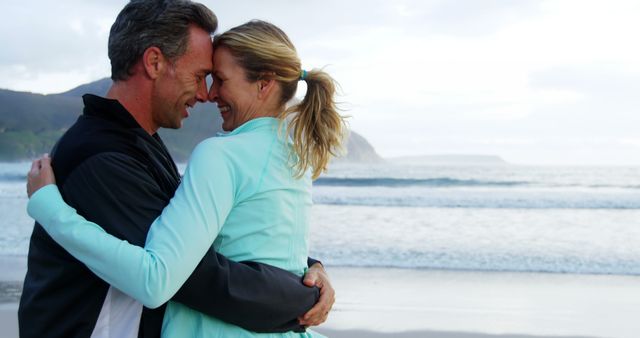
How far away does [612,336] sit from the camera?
5984 millimetres

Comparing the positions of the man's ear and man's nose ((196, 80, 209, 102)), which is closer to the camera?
the man's ear

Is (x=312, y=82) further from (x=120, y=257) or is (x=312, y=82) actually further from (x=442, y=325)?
(x=442, y=325)

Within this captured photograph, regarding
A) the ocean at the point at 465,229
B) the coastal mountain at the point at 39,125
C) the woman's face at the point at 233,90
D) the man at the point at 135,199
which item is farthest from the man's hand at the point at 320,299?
the coastal mountain at the point at 39,125

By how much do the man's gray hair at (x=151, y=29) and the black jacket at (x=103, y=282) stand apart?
0.16 metres

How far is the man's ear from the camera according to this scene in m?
2.00

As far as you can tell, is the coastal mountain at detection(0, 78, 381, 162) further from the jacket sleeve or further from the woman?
the jacket sleeve

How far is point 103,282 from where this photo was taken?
178 centimetres

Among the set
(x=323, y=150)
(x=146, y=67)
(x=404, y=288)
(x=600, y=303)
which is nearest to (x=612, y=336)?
(x=600, y=303)

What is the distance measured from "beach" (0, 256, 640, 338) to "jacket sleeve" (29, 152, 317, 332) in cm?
Result: 418

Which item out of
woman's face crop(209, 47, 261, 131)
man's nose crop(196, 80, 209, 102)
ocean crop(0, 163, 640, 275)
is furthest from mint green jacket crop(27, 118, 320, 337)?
ocean crop(0, 163, 640, 275)

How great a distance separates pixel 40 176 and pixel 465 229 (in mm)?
12205

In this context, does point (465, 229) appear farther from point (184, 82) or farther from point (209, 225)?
Result: point (209, 225)

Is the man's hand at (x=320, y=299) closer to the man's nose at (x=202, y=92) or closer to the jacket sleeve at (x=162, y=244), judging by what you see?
the jacket sleeve at (x=162, y=244)

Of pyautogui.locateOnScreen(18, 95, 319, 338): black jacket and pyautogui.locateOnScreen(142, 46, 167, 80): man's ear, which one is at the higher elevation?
pyautogui.locateOnScreen(142, 46, 167, 80): man's ear
